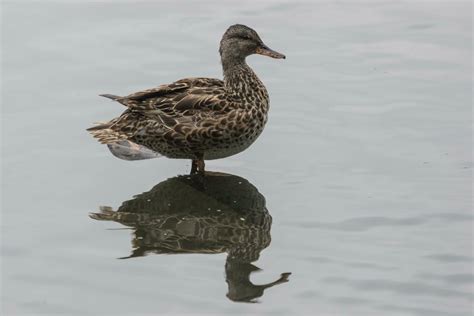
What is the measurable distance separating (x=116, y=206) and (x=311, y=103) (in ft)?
8.88

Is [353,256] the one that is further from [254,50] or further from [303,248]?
[254,50]

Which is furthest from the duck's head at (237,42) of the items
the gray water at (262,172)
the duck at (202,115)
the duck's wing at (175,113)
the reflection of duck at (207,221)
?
the reflection of duck at (207,221)

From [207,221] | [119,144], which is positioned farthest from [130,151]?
[207,221]

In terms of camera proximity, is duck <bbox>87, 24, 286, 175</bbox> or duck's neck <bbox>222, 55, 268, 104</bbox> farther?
duck's neck <bbox>222, 55, 268, 104</bbox>

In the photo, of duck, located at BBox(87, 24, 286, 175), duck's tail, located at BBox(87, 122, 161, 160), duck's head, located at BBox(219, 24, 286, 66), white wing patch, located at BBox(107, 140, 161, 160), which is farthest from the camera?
white wing patch, located at BBox(107, 140, 161, 160)

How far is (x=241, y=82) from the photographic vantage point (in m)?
9.23

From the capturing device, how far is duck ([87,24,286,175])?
894 centimetres

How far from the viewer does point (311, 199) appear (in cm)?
855

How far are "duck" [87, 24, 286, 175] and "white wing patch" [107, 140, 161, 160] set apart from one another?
0.06 metres

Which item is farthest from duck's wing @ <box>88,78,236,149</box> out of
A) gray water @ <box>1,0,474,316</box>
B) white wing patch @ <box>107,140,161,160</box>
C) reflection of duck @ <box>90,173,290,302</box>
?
reflection of duck @ <box>90,173,290,302</box>

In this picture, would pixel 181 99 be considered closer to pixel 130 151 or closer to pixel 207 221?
pixel 130 151

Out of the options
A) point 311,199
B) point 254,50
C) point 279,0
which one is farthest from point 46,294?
point 279,0

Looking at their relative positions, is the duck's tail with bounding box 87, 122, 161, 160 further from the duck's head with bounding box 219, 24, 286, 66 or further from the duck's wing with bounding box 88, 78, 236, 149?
the duck's head with bounding box 219, 24, 286, 66

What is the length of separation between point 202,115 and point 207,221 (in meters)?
1.13
